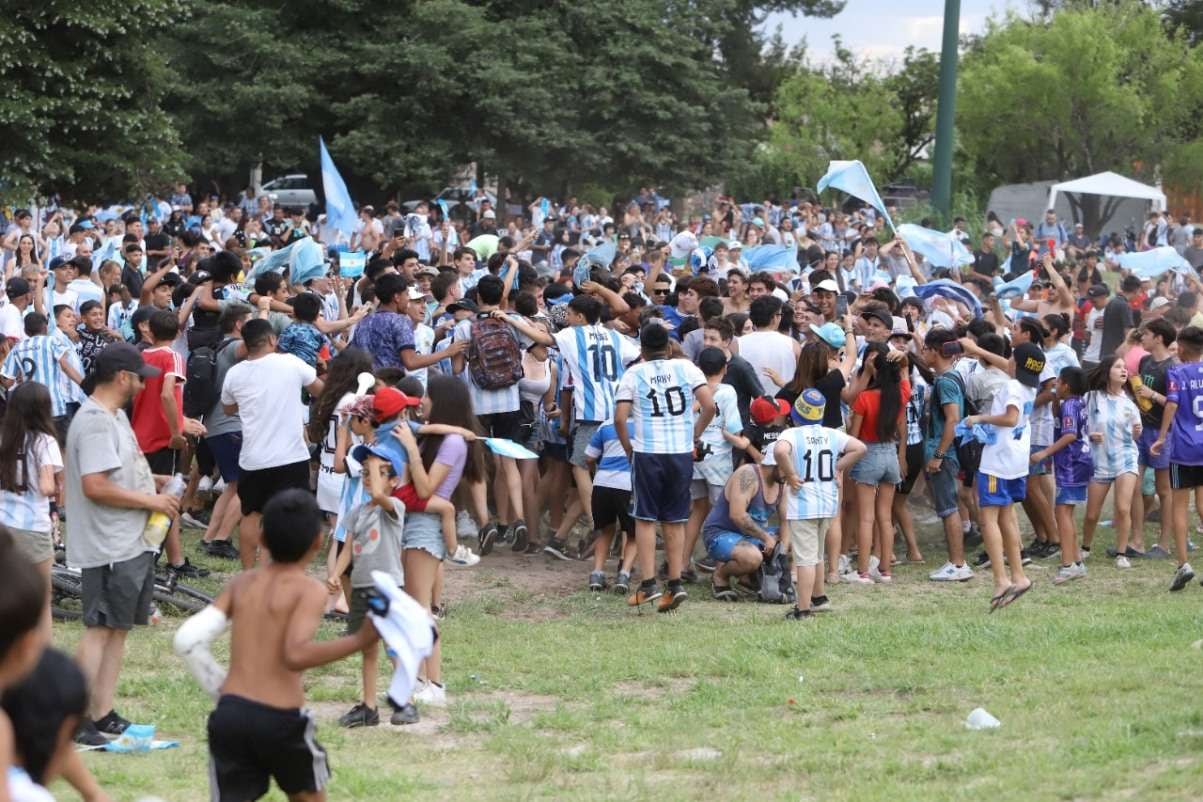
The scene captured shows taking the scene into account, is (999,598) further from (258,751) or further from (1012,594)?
(258,751)

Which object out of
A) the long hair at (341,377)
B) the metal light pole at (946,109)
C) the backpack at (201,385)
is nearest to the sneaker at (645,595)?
the long hair at (341,377)

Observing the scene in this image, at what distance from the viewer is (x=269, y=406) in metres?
10.6

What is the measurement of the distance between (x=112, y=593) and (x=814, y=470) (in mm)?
4810

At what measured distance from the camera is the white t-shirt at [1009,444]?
443 inches

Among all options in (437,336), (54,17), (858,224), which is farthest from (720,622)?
(858,224)

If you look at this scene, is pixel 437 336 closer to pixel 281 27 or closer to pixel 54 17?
pixel 54 17

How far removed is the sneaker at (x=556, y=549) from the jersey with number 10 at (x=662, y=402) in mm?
2268

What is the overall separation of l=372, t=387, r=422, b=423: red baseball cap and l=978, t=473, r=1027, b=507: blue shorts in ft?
14.9

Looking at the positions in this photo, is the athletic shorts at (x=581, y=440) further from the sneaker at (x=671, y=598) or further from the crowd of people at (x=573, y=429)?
the sneaker at (x=671, y=598)

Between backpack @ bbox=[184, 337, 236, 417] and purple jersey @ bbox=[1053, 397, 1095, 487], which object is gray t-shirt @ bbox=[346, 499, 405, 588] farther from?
purple jersey @ bbox=[1053, 397, 1095, 487]

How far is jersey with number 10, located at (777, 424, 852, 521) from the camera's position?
10.7 metres

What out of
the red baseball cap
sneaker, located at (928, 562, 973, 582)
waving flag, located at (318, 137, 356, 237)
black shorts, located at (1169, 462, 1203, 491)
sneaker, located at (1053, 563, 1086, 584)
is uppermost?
waving flag, located at (318, 137, 356, 237)

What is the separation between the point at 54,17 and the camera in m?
26.1


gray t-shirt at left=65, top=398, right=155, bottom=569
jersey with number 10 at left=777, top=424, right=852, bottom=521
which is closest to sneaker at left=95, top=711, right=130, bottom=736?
gray t-shirt at left=65, top=398, right=155, bottom=569
